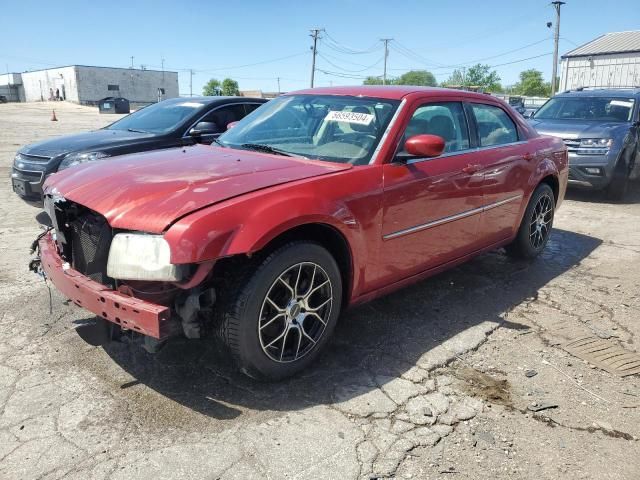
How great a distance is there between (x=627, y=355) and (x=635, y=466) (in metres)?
1.27

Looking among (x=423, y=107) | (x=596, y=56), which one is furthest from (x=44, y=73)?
(x=423, y=107)

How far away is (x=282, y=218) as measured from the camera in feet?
Result: 8.67

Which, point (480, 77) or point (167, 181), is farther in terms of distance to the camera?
point (480, 77)

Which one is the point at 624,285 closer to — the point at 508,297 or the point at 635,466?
the point at 508,297

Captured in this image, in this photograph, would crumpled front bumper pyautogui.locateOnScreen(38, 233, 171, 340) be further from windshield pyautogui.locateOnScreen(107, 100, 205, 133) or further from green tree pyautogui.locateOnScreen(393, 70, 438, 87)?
green tree pyautogui.locateOnScreen(393, 70, 438, 87)

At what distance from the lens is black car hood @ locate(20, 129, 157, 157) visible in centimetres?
626

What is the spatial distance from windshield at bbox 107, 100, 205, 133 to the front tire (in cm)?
455

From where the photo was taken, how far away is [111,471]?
7.30 ft

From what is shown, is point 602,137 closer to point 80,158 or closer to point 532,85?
point 80,158

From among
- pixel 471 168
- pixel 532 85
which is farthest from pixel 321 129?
pixel 532 85

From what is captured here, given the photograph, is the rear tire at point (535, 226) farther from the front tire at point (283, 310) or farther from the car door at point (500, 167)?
the front tire at point (283, 310)

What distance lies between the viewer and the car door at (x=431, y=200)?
11.0 feet

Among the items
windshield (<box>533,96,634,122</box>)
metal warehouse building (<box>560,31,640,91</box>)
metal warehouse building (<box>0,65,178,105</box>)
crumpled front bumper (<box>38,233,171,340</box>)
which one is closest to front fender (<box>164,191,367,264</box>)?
crumpled front bumper (<box>38,233,171,340</box>)

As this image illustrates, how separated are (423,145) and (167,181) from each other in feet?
5.16
